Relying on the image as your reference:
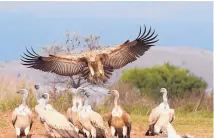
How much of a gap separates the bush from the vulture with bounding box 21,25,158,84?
16221 millimetres

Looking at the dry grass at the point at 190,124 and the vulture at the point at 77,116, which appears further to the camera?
the dry grass at the point at 190,124

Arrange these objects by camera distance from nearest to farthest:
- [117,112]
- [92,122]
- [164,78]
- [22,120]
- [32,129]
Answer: [92,122], [117,112], [22,120], [32,129], [164,78]

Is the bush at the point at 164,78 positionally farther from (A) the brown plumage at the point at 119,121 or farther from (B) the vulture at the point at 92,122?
(B) the vulture at the point at 92,122

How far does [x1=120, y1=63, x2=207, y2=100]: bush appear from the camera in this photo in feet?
101

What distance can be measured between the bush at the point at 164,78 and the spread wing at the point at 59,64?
1643cm

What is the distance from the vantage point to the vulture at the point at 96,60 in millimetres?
13305

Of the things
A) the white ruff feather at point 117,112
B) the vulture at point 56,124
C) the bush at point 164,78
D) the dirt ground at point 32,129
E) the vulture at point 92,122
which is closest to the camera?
the vulture at point 56,124

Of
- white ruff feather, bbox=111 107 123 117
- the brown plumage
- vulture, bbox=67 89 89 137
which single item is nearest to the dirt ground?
vulture, bbox=67 89 89 137

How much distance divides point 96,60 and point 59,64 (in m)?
0.80

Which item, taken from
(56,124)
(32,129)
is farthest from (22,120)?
(32,129)

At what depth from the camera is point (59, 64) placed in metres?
13.7

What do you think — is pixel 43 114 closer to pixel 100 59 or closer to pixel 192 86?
pixel 100 59

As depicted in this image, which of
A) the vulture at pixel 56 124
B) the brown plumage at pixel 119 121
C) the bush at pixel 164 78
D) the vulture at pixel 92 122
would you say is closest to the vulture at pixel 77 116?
the vulture at pixel 92 122

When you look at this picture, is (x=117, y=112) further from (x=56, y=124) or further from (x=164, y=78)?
(x=164, y=78)
